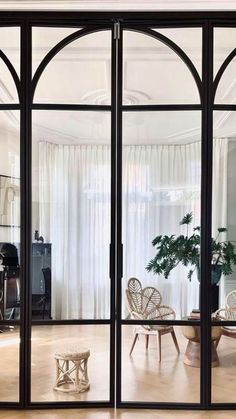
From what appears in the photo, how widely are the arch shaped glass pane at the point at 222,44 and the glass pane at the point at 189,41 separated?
13 centimetres

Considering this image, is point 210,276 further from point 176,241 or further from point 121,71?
point 121,71

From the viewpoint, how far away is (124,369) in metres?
3.23

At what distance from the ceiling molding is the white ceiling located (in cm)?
16

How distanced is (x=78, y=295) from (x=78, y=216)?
2.01 ft

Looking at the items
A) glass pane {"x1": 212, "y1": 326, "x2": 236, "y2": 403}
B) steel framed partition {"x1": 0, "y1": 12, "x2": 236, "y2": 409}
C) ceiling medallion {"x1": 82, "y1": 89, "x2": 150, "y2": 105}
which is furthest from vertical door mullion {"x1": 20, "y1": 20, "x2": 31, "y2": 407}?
glass pane {"x1": 212, "y1": 326, "x2": 236, "y2": 403}

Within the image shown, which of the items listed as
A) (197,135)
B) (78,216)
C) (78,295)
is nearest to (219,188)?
(197,135)

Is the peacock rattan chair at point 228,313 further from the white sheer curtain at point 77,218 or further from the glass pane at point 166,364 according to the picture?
the white sheer curtain at point 77,218

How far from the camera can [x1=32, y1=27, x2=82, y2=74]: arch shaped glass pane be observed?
3.20 metres

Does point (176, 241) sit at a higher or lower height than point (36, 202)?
lower

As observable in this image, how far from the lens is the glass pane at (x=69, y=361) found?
3.21m

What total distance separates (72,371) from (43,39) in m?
2.59

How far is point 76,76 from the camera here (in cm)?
320

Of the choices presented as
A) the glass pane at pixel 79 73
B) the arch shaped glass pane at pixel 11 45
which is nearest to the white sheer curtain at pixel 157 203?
the glass pane at pixel 79 73

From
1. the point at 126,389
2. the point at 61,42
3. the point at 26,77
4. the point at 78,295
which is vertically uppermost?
the point at 61,42
